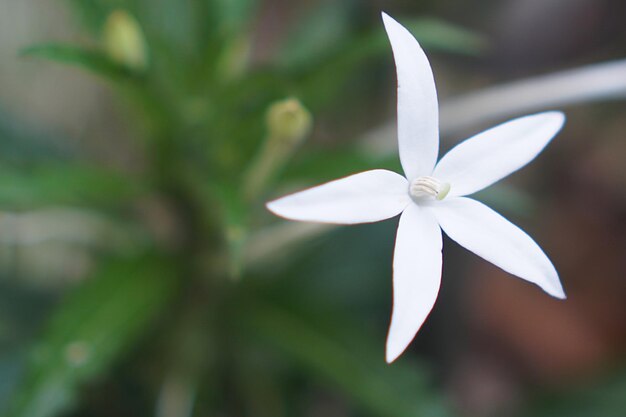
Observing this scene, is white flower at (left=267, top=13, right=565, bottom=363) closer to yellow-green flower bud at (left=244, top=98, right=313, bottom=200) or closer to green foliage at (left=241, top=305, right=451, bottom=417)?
yellow-green flower bud at (left=244, top=98, right=313, bottom=200)

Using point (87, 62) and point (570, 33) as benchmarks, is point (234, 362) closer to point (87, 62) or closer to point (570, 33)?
point (87, 62)

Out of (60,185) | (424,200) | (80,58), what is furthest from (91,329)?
(424,200)

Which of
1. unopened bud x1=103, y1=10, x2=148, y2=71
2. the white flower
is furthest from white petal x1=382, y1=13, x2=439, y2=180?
unopened bud x1=103, y1=10, x2=148, y2=71

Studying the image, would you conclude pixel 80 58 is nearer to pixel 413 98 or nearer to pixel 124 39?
pixel 124 39

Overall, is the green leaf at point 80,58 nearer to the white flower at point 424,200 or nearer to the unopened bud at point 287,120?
the unopened bud at point 287,120

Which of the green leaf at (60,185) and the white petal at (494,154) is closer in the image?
the white petal at (494,154)

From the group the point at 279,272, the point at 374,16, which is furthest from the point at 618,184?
the point at 279,272

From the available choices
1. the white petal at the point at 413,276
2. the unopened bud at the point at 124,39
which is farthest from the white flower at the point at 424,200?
the unopened bud at the point at 124,39
